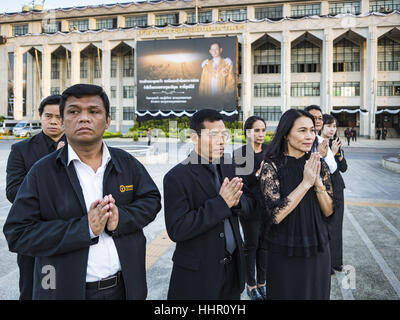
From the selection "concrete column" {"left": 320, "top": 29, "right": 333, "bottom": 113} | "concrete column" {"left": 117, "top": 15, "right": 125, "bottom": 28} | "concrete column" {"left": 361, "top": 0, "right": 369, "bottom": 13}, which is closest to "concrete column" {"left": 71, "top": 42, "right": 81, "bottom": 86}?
"concrete column" {"left": 117, "top": 15, "right": 125, "bottom": 28}

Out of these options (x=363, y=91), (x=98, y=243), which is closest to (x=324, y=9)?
(x=363, y=91)

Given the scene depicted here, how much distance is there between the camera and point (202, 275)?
6.87 ft

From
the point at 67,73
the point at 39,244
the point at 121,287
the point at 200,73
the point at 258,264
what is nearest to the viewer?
the point at 39,244

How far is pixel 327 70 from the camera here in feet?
122

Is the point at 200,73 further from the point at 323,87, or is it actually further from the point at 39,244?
the point at 39,244

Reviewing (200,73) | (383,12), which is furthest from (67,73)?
(383,12)

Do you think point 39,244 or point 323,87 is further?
point 323,87

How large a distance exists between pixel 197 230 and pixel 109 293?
638mm

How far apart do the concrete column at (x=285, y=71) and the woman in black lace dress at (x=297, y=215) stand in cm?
3723

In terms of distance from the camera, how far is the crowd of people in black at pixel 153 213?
167cm

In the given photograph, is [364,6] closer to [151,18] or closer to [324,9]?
[324,9]

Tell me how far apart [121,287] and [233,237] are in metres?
0.83

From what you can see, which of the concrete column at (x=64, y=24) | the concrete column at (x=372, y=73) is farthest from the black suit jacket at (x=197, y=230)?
the concrete column at (x=64, y=24)
